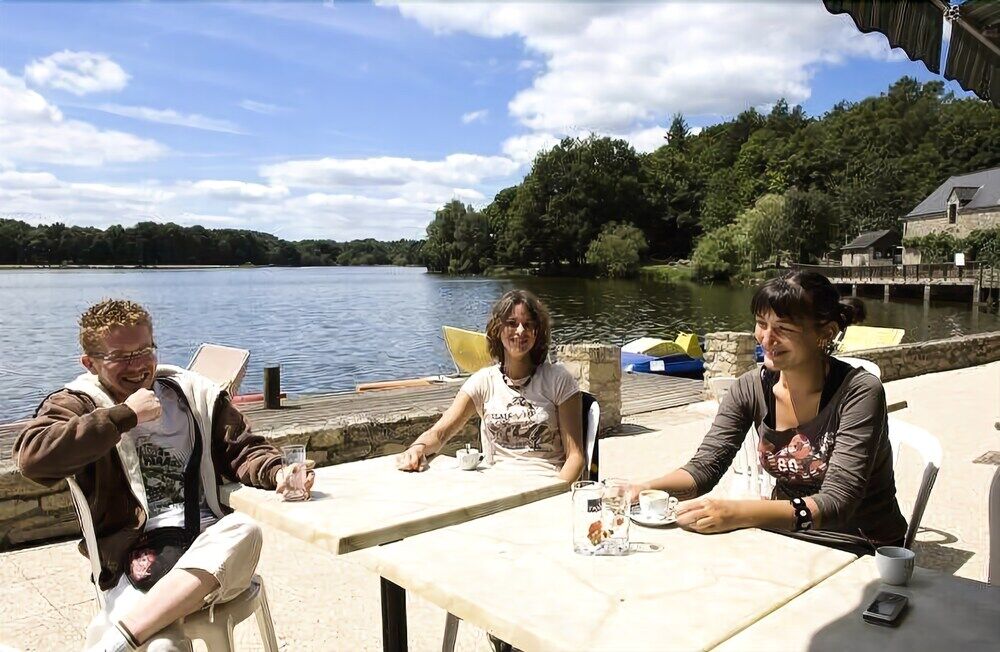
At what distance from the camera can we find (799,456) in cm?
236

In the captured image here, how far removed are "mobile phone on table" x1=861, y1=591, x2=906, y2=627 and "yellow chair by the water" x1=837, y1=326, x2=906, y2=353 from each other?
11.3 m

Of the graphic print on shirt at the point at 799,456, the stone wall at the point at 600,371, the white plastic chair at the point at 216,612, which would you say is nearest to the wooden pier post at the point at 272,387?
the stone wall at the point at 600,371

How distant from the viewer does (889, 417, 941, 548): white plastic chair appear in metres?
2.41

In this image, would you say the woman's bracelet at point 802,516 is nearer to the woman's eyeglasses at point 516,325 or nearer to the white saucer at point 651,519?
the white saucer at point 651,519

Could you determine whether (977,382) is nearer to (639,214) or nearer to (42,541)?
(42,541)

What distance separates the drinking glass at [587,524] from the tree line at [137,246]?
283 ft

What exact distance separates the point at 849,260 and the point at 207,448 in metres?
67.3

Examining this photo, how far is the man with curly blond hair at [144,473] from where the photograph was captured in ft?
6.38

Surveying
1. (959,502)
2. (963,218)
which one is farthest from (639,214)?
(959,502)

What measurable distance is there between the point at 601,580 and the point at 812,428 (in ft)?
3.69

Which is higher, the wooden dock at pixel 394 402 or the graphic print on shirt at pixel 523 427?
the graphic print on shirt at pixel 523 427

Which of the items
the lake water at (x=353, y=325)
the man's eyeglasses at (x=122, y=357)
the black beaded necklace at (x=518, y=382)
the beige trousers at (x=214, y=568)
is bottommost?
the lake water at (x=353, y=325)

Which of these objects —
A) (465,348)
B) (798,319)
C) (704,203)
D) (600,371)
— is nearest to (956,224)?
(704,203)

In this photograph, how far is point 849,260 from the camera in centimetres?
6188
